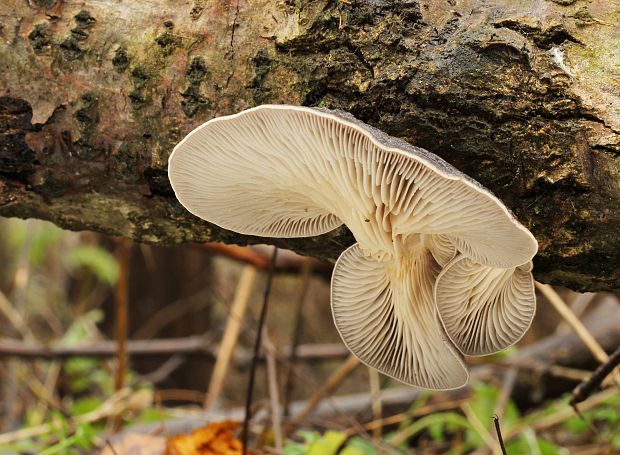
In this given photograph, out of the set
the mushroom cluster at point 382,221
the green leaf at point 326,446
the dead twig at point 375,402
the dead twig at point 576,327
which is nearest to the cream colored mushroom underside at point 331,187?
the mushroom cluster at point 382,221

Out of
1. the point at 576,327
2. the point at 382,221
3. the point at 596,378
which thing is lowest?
the point at 576,327

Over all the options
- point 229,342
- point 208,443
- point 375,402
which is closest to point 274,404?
point 208,443

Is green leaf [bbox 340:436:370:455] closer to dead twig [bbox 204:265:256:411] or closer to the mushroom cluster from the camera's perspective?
the mushroom cluster

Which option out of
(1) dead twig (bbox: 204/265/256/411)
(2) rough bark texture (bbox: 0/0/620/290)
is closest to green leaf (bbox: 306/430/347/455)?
(2) rough bark texture (bbox: 0/0/620/290)

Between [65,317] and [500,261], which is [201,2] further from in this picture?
[65,317]

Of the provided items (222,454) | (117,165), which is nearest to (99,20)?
(117,165)

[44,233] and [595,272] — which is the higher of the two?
[595,272]

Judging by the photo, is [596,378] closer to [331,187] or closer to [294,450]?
[294,450]

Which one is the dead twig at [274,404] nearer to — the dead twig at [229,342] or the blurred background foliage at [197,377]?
the blurred background foliage at [197,377]
